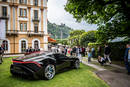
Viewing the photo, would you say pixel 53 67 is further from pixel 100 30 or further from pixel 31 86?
pixel 100 30

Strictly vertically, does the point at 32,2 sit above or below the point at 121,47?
above

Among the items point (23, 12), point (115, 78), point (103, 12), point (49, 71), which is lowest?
point (115, 78)

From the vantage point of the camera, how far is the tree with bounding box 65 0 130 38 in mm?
4191

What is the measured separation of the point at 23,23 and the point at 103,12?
18651 millimetres

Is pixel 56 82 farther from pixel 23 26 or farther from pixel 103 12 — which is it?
pixel 23 26

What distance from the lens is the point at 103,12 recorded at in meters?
6.02

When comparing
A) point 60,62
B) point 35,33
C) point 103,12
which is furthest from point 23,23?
point 103,12

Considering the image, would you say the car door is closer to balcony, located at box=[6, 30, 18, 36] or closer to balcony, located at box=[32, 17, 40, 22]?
balcony, located at box=[6, 30, 18, 36]

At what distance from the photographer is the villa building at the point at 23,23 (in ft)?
61.4

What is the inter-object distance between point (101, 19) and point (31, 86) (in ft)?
26.9

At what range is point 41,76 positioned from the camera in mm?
3982

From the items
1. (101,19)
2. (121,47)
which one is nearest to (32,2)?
(101,19)

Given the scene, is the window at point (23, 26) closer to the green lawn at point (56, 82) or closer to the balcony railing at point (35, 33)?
the balcony railing at point (35, 33)

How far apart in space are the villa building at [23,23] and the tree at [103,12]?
15174mm
